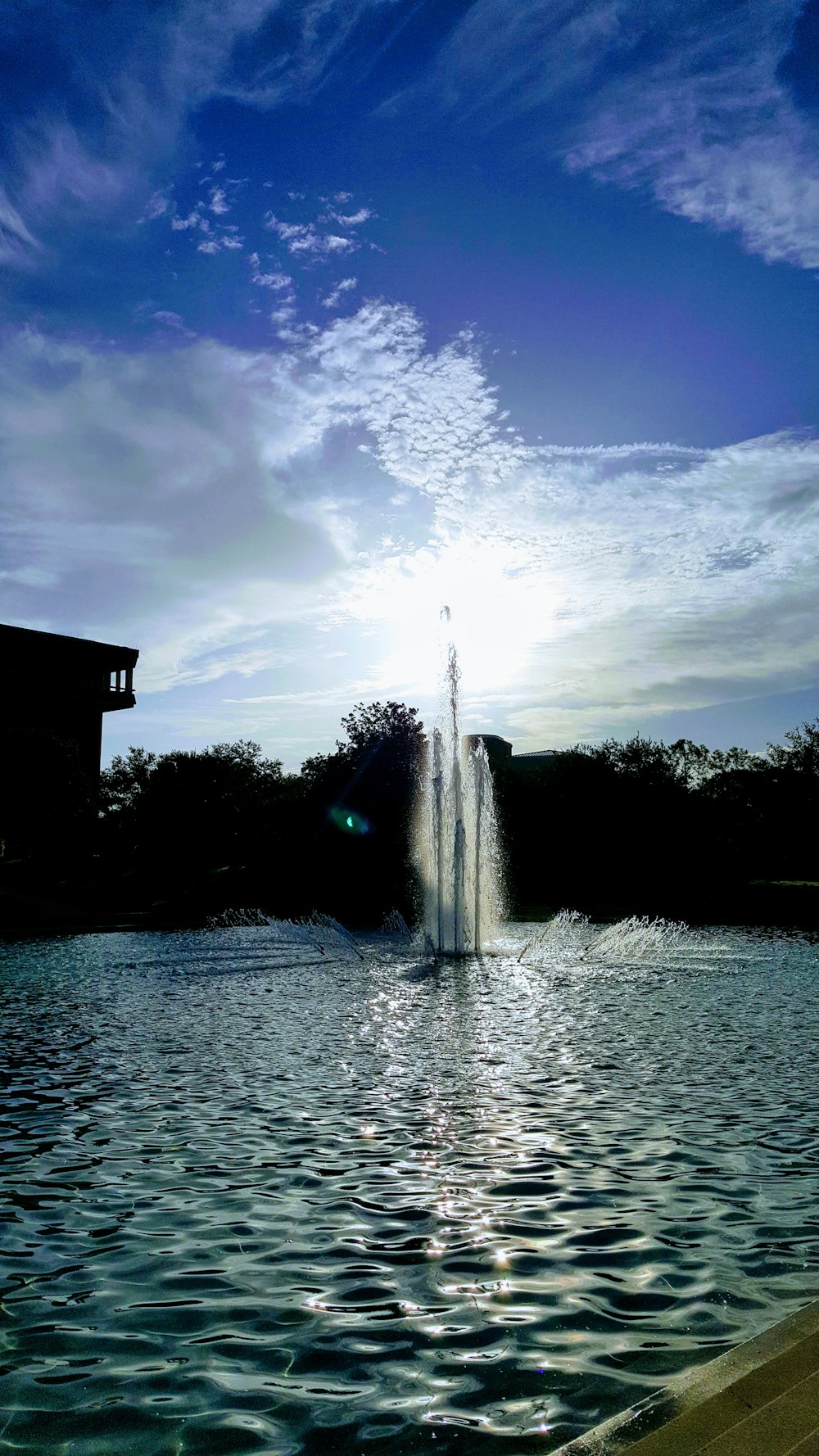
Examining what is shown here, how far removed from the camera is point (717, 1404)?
3.24 m

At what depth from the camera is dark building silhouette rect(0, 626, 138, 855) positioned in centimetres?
4678

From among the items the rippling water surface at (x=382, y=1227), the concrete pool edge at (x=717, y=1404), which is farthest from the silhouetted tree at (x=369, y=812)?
the concrete pool edge at (x=717, y=1404)

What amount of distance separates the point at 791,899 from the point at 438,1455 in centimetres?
3797

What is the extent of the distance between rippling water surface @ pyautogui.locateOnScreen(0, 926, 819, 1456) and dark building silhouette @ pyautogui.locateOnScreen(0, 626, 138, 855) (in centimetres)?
3683

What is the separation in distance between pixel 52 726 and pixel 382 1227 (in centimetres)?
5751

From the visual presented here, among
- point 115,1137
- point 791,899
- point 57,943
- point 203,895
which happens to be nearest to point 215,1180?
point 115,1137

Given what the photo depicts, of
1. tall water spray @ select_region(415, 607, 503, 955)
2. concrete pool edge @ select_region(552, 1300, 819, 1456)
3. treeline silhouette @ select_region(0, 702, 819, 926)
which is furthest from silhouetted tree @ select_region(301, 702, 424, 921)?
concrete pool edge @ select_region(552, 1300, 819, 1456)

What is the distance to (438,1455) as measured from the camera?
3.45m

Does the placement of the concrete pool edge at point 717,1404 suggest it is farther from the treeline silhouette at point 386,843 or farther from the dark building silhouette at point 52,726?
the dark building silhouette at point 52,726

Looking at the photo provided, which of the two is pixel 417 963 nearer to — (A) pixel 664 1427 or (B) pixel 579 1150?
(B) pixel 579 1150

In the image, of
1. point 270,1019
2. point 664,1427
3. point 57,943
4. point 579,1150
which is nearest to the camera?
point 664,1427

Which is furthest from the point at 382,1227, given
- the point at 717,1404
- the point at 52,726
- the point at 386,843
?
the point at 52,726

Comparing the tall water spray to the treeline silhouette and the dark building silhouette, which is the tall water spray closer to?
the treeline silhouette

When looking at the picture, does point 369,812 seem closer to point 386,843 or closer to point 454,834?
point 386,843
